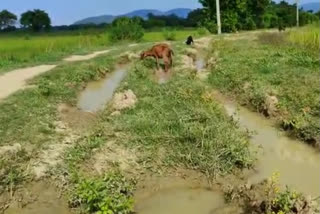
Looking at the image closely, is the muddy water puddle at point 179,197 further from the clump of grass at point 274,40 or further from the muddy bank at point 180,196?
the clump of grass at point 274,40

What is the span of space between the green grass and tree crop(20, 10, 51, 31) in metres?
52.1

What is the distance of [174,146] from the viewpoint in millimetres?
7285

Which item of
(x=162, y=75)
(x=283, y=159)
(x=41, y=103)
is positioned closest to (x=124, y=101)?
(x=41, y=103)

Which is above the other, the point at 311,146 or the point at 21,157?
the point at 21,157

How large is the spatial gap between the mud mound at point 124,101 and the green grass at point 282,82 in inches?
103

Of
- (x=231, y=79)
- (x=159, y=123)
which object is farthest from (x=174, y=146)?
(x=231, y=79)

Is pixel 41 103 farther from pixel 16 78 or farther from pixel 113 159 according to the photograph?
pixel 16 78

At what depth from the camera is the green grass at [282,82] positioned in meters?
8.68

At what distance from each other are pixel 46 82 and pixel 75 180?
6927 mm

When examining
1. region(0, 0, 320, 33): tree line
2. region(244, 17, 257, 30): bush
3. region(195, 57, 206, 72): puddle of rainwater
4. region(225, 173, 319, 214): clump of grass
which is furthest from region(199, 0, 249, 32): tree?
region(225, 173, 319, 214): clump of grass

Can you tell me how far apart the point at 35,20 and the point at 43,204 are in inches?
2460

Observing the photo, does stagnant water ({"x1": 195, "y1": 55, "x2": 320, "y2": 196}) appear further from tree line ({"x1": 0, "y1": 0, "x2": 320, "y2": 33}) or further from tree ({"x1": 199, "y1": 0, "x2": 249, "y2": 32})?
tree ({"x1": 199, "y1": 0, "x2": 249, "y2": 32})

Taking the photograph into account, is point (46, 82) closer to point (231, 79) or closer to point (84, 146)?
point (231, 79)

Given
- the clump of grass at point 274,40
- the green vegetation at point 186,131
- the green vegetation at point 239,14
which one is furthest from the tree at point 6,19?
the green vegetation at point 186,131
